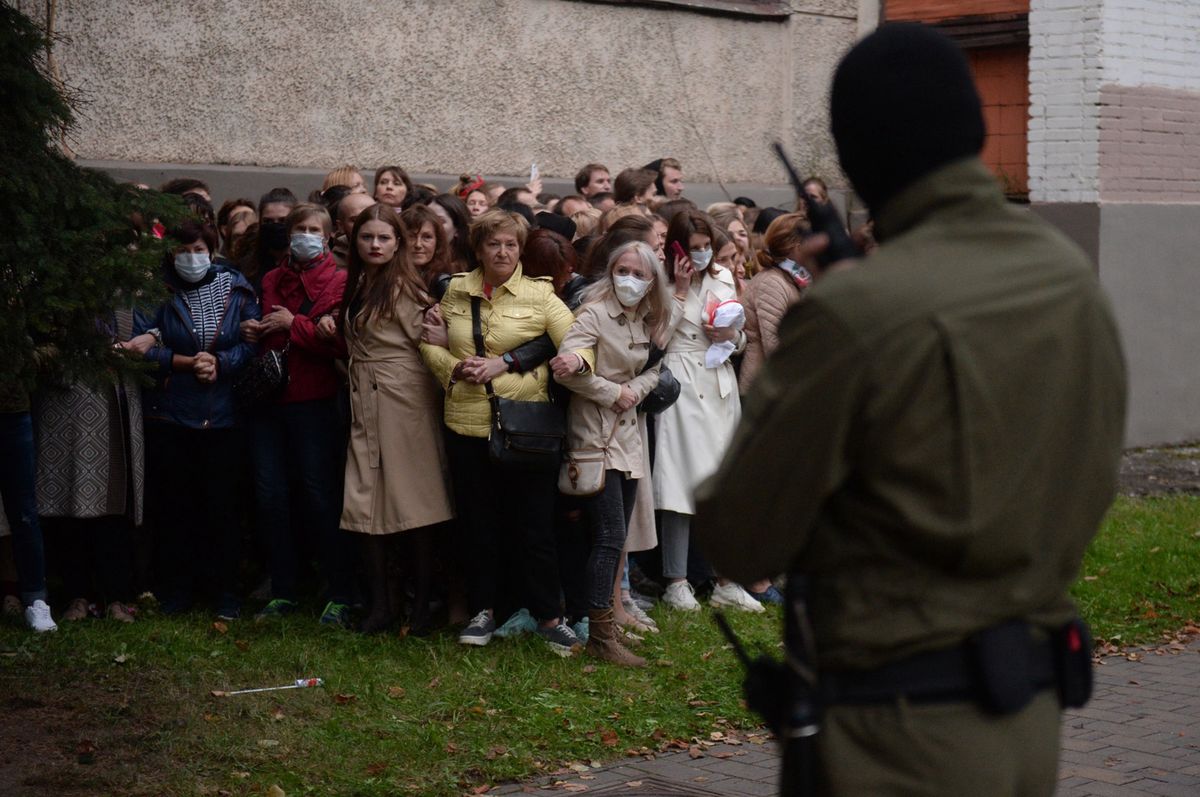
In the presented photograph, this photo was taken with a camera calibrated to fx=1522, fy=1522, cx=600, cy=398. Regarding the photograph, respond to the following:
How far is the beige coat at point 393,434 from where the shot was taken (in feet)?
24.0

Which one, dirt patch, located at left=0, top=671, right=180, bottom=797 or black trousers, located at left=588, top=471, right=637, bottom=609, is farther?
black trousers, located at left=588, top=471, right=637, bottom=609

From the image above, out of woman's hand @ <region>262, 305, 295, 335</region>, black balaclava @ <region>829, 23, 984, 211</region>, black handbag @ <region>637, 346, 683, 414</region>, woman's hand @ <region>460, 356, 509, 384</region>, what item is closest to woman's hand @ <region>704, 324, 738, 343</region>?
black handbag @ <region>637, 346, 683, 414</region>

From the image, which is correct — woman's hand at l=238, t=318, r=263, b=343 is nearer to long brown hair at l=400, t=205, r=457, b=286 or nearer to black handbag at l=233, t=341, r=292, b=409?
black handbag at l=233, t=341, r=292, b=409

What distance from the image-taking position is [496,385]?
698 cm

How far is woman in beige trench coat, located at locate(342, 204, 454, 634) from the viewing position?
7332 mm

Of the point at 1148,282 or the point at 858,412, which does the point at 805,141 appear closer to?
the point at 1148,282

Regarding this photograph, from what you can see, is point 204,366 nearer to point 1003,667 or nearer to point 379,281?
point 379,281

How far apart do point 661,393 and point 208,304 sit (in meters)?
2.31

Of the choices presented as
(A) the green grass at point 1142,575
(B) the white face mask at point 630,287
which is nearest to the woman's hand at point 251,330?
(B) the white face mask at point 630,287

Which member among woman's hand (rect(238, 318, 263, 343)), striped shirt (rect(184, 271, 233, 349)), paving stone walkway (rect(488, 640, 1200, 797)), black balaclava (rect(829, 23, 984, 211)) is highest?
black balaclava (rect(829, 23, 984, 211))

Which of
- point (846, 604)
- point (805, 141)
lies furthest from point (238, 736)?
point (805, 141)

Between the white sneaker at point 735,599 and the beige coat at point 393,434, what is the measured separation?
1657mm

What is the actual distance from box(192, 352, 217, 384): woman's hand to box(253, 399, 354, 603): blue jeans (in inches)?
13.8

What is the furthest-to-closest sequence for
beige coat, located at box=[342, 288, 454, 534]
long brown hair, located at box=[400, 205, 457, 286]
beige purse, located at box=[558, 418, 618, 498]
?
long brown hair, located at box=[400, 205, 457, 286] < beige coat, located at box=[342, 288, 454, 534] < beige purse, located at box=[558, 418, 618, 498]
